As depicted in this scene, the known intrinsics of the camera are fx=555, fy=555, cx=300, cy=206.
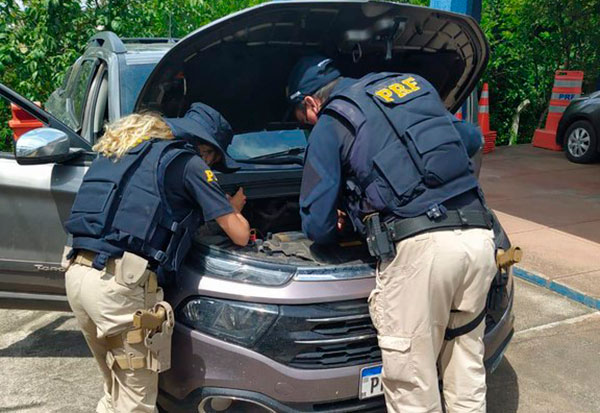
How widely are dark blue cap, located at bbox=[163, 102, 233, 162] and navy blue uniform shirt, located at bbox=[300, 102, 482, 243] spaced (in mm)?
513

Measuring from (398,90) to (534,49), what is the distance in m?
10.4

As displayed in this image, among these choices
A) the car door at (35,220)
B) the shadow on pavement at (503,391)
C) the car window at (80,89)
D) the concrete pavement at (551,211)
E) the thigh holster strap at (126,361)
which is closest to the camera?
the thigh holster strap at (126,361)

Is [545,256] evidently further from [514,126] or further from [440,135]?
[514,126]

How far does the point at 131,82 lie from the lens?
3.34 m

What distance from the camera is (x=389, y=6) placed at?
2605 millimetres

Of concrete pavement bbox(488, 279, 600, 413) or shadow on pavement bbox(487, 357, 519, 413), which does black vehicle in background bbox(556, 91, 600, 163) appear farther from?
shadow on pavement bbox(487, 357, 519, 413)

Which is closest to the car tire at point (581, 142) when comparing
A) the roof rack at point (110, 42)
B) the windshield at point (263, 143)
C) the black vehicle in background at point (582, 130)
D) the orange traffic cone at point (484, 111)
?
the black vehicle in background at point (582, 130)

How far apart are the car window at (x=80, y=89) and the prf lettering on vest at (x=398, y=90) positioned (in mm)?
2411

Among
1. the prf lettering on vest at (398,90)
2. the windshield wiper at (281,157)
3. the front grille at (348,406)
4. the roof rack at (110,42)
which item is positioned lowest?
the front grille at (348,406)

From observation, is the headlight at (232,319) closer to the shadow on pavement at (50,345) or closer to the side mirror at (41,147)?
the side mirror at (41,147)

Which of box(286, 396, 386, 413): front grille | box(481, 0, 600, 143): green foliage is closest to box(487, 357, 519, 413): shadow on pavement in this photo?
box(286, 396, 386, 413): front grille

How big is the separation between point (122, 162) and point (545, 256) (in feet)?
14.0

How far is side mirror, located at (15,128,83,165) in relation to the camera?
103 inches

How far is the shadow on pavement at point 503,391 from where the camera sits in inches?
121
